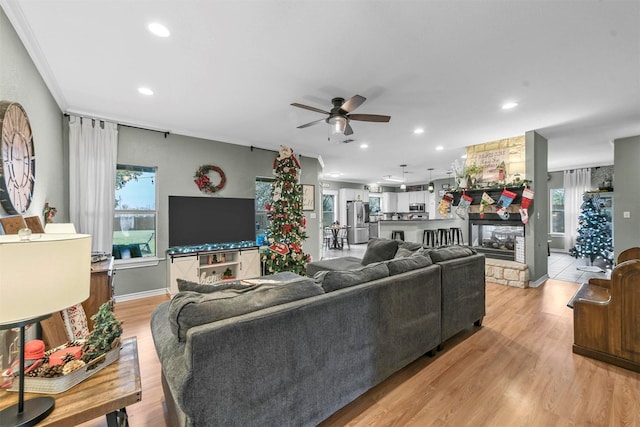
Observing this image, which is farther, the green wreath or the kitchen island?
the kitchen island

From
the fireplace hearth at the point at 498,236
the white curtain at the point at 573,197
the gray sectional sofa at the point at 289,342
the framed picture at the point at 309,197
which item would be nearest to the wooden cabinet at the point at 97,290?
the gray sectional sofa at the point at 289,342

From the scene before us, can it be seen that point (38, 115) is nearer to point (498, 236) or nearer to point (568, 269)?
point (498, 236)

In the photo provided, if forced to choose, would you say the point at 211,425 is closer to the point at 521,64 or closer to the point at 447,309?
the point at 447,309

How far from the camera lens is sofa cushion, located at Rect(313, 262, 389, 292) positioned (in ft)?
5.90

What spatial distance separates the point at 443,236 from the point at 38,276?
6.82 metres

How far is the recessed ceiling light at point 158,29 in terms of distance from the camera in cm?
202

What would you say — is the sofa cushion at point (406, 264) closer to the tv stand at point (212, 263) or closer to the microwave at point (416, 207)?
the tv stand at point (212, 263)

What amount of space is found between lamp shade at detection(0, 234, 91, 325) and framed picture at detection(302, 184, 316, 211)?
5.36m

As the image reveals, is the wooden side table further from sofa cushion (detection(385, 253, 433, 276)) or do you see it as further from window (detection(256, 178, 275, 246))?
window (detection(256, 178, 275, 246))

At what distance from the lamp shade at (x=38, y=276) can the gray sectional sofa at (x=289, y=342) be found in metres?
0.47

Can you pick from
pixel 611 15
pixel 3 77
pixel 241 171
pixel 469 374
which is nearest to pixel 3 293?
pixel 3 77

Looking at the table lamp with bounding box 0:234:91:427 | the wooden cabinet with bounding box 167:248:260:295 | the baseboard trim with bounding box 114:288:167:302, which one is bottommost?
the baseboard trim with bounding box 114:288:167:302

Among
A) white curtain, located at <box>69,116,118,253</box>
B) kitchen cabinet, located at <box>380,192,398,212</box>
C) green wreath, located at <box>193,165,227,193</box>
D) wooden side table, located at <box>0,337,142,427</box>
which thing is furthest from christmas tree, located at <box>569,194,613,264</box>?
white curtain, located at <box>69,116,118,253</box>

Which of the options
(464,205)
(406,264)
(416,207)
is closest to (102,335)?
(406,264)
